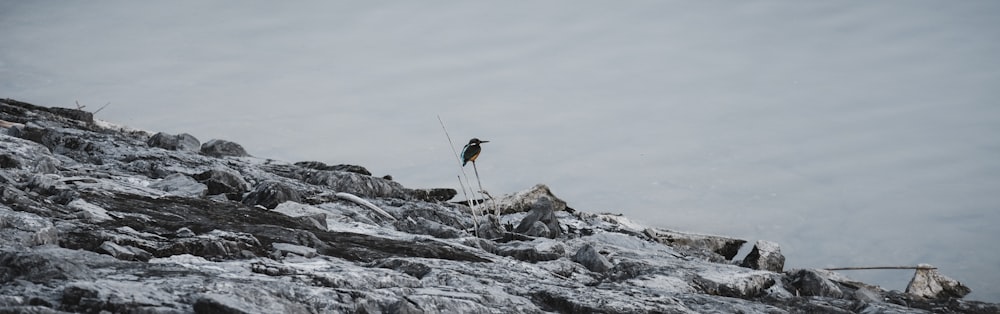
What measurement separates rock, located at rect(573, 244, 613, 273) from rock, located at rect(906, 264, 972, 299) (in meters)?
5.40

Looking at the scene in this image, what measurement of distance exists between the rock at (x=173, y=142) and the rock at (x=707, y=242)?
29.8ft

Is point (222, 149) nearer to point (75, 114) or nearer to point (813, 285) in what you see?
point (75, 114)

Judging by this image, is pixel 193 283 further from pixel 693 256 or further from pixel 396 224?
pixel 693 256

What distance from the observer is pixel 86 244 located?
24.3 feet

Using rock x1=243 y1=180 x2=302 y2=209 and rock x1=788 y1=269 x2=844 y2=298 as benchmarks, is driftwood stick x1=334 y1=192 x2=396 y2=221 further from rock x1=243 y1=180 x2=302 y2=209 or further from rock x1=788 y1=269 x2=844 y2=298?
rock x1=788 y1=269 x2=844 y2=298

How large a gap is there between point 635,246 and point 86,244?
7688 millimetres

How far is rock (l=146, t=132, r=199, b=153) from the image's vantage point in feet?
55.8

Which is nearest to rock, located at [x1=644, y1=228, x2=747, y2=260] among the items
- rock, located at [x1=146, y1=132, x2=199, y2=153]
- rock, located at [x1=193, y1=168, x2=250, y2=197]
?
rock, located at [x1=193, y1=168, x2=250, y2=197]

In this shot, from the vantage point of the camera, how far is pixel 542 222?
13023mm

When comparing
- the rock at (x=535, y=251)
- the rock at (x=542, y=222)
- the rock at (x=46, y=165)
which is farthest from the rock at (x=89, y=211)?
the rock at (x=542, y=222)

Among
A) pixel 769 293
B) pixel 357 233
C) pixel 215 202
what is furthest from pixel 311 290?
pixel 769 293

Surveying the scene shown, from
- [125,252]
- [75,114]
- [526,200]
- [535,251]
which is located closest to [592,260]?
[535,251]

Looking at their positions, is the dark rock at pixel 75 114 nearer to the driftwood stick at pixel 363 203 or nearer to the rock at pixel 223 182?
the rock at pixel 223 182

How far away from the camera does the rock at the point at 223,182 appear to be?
40.6ft
